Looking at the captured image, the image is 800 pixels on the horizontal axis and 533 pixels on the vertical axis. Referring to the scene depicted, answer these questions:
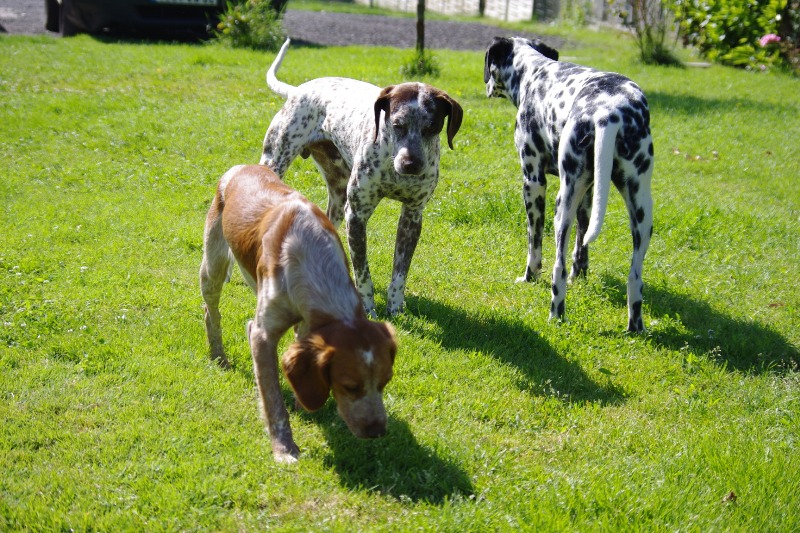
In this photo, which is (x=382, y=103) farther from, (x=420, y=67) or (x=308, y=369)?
(x=420, y=67)

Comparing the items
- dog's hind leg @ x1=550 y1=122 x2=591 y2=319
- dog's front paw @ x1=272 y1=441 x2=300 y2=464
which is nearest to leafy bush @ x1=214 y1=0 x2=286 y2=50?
dog's hind leg @ x1=550 y1=122 x2=591 y2=319

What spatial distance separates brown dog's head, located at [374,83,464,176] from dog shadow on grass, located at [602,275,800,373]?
196cm

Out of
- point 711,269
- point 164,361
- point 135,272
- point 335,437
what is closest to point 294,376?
point 335,437

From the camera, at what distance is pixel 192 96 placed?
476 inches

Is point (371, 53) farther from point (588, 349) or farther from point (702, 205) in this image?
point (588, 349)

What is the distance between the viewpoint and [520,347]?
554cm

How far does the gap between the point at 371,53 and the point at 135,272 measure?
35.1ft

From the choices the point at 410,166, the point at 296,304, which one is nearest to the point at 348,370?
the point at 296,304

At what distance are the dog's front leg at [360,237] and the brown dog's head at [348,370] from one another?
2129mm

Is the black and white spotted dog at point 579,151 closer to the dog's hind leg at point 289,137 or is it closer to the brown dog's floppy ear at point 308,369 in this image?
the dog's hind leg at point 289,137

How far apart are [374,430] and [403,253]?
2.36m

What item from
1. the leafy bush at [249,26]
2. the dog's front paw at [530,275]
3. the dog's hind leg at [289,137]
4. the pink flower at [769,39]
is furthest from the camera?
the pink flower at [769,39]

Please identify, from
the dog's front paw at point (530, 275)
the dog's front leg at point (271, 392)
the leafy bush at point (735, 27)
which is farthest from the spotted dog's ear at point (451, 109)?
the leafy bush at point (735, 27)

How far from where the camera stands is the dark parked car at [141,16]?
630 inches
